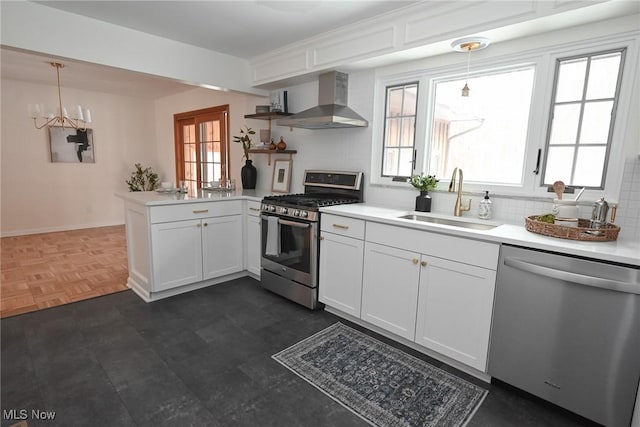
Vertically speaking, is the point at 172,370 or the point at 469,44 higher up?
the point at 469,44

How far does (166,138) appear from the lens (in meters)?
6.35

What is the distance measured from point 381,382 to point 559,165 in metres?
1.85

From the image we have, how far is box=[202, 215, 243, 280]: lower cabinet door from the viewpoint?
334cm

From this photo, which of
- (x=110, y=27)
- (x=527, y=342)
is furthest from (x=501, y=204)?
(x=110, y=27)

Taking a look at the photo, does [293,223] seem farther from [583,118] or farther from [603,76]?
[603,76]

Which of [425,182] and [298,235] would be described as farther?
[298,235]

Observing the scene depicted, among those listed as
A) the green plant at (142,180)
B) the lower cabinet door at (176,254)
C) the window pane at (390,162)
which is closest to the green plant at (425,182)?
the window pane at (390,162)

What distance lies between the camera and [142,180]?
6.36 m

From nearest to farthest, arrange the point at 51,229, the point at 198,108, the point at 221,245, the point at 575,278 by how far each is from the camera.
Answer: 1. the point at 575,278
2. the point at 221,245
3. the point at 198,108
4. the point at 51,229

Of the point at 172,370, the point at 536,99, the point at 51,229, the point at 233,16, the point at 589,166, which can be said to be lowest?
the point at 172,370

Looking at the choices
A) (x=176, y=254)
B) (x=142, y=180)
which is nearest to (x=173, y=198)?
(x=176, y=254)

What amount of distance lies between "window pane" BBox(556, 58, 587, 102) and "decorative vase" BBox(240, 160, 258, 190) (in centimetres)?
316

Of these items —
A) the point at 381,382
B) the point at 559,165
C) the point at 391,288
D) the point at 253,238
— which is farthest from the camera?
the point at 253,238

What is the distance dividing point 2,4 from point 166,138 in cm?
408
